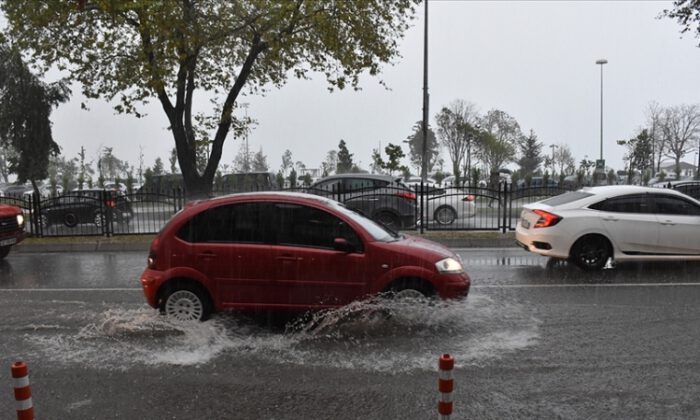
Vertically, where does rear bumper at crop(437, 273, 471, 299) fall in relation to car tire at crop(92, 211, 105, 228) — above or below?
below

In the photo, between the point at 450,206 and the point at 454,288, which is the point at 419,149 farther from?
the point at 454,288

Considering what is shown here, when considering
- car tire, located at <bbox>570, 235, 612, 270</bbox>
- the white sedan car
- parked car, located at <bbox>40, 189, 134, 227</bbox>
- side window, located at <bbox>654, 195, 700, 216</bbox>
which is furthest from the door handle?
parked car, located at <bbox>40, 189, 134, 227</bbox>

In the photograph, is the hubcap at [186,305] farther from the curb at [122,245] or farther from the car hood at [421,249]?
the curb at [122,245]

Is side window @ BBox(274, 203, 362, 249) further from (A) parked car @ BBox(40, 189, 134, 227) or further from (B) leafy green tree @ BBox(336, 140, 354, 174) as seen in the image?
(B) leafy green tree @ BBox(336, 140, 354, 174)

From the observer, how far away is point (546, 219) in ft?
30.9

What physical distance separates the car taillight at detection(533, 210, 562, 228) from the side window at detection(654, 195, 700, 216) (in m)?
1.78

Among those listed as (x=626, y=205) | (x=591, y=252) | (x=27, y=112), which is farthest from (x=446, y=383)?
(x=27, y=112)

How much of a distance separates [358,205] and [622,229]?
691 centimetres

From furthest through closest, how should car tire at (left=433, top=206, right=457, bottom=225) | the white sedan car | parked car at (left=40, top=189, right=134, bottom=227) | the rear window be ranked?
car tire at (left=433, top=206, right=457, bottom=225), parked car at (left=40, top=189, right=134, bottom=227), the rear window, the white sedan car

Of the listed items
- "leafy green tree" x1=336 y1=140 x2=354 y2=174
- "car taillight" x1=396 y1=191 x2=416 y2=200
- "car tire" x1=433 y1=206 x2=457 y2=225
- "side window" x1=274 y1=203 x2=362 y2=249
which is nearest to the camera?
"side window" x1=274 y1=203 x2=362 y2=249

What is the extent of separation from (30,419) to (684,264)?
414 inches

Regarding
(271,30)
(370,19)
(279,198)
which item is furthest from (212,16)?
(279,198)

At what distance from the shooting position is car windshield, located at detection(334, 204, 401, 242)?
6.15m

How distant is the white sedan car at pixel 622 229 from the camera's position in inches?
361
